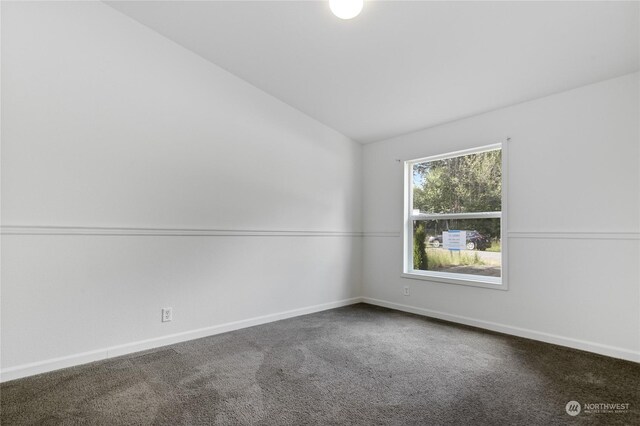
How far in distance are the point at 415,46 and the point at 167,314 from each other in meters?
3.08

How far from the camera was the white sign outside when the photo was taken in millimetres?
3678

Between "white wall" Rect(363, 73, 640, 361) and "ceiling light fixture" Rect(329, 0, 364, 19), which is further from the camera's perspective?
"white wall" Rect(363, 73, 640, 361)

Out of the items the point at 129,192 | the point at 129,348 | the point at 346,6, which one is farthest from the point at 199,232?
the point at 346,6

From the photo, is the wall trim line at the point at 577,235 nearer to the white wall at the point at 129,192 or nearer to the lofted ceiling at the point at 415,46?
the lofted ceiling at the point at 415,46

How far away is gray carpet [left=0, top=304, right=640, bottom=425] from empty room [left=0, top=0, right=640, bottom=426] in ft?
0.06

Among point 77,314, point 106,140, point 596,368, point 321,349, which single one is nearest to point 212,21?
point 106,140

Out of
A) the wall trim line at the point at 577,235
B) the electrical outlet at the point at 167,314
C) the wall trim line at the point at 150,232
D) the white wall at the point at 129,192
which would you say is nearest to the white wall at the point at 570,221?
the wall trim line at the point at 577,235

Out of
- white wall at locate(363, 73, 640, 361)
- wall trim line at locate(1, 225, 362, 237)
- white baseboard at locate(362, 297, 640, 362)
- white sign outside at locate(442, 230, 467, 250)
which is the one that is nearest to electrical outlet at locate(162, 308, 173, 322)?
wall trim line at locate(1, 225, 362, 237)

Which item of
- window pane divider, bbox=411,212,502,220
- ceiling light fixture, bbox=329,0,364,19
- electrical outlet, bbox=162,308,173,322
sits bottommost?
electrical outlet, bbox=162,308,173,322

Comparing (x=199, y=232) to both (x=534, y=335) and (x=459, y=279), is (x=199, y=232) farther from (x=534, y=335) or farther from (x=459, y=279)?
(x=534, y=335)

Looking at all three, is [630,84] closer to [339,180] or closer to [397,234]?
[397,234]

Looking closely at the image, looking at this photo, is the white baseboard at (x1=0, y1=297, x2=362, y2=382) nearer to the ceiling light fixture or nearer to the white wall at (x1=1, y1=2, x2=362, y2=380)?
the white wall at (x1=1, y1=2, x2=362, y2=380)

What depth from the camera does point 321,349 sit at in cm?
277

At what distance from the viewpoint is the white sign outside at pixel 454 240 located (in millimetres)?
3678
